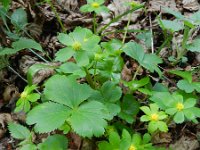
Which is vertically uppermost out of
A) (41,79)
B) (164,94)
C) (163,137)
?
(164,94)

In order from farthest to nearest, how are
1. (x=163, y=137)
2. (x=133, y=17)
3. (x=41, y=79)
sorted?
(x=133, y=17) < (x=41, y=79) < (x=163, y=137)

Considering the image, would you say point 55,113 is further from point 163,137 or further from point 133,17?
point 133,17

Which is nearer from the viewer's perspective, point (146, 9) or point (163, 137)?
point (163, 137)

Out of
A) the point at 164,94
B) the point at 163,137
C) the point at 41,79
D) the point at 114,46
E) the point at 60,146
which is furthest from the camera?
the point at 41,79

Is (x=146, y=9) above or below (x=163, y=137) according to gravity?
above

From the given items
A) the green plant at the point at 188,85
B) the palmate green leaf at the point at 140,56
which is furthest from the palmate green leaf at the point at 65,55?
the green plant at the point at 188,85

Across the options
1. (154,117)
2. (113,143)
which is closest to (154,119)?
(154,117)

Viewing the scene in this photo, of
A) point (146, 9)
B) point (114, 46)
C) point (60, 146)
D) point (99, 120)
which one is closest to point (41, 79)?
point (114, 46)
